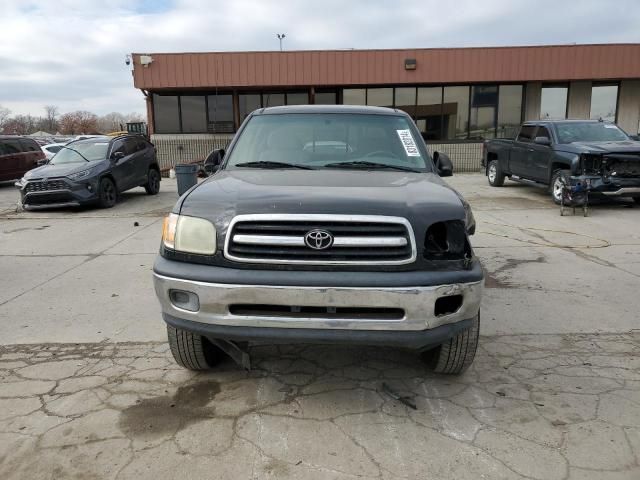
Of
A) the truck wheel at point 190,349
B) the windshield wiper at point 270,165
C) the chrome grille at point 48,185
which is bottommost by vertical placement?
the truck wheel at point 190,349

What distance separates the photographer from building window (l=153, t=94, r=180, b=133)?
66.7ft

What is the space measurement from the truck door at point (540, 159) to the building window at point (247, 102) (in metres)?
12.0

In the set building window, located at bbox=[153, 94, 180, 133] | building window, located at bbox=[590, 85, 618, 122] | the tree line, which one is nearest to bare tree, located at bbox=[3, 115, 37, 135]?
the tree line

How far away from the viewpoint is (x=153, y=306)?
486cm

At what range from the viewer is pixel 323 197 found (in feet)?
9.18

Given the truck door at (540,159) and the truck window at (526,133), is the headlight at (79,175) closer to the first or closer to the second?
the truck door at (540,159)

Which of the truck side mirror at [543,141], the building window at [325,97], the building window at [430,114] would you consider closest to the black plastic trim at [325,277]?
the truck side mirror at [543,141]

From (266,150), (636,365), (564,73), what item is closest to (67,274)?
(266,150)

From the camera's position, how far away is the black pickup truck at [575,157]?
9.88 meters

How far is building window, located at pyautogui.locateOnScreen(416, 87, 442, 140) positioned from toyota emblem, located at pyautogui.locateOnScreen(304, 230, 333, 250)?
18.0 meters

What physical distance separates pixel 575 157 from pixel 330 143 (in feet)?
26.9

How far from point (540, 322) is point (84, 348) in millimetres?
3816

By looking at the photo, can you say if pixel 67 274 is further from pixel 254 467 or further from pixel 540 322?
pixel 540 322

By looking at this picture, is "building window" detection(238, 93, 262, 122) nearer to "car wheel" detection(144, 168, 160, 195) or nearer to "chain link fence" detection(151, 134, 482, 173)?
"chain link fence" detection(151, 134, 482, 173)
